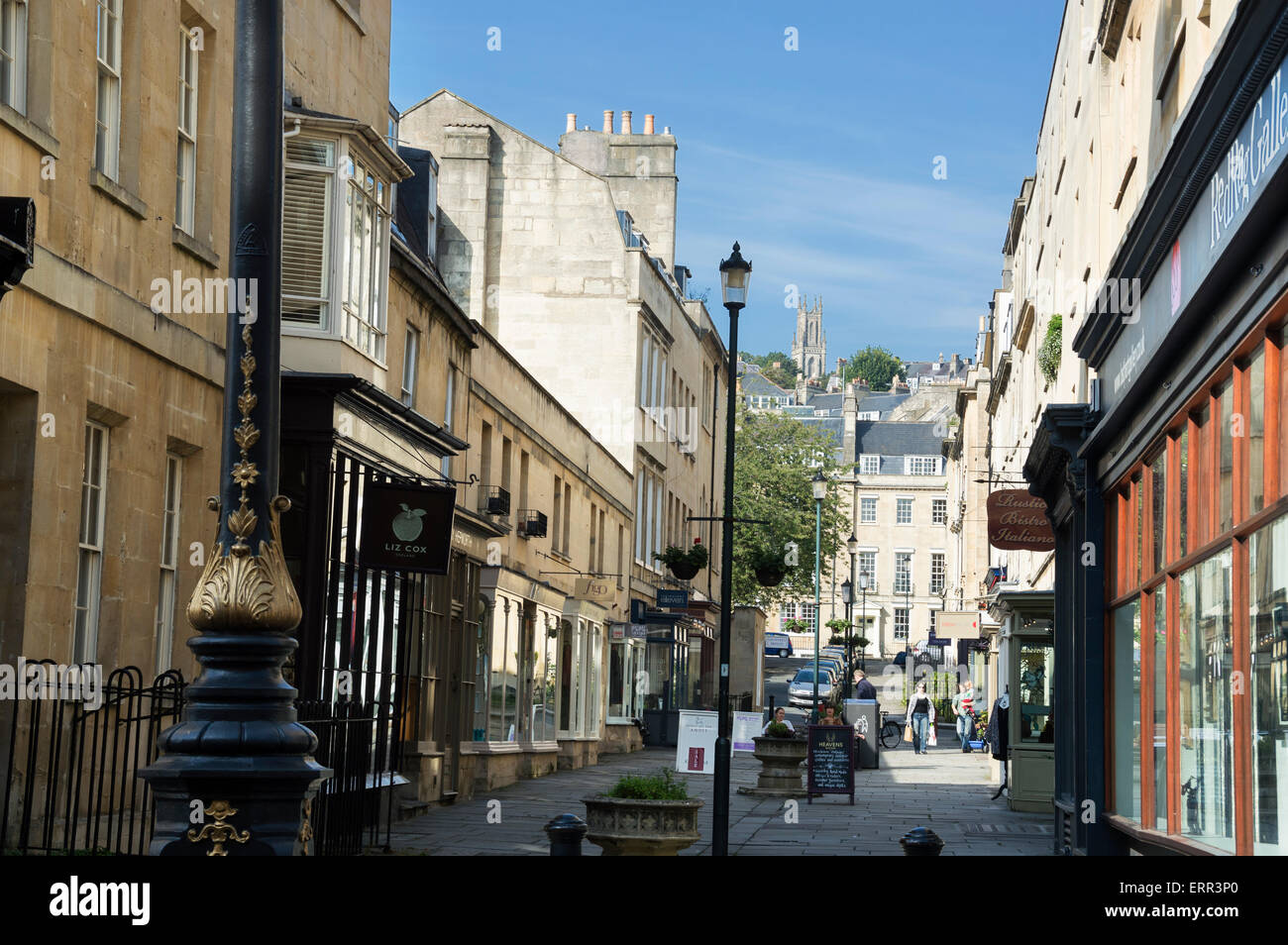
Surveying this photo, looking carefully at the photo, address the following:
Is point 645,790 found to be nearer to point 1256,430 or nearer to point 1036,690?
point 1256,430

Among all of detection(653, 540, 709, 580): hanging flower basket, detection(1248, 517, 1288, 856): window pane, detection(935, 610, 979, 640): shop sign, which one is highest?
detection(653, 540, 709, 580): hanging flower basket

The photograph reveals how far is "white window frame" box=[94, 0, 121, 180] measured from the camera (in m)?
13.3

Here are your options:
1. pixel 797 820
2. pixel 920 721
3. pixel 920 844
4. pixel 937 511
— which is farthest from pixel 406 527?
pixel 937 511

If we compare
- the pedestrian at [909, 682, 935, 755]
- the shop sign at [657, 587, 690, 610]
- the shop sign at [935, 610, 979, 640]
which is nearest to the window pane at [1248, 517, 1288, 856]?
the shop sign at [657, 587, 690, 610]

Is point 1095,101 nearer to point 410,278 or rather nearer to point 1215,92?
point 410,278

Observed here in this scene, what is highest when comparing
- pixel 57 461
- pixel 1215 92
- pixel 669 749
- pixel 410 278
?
pixel 410 278

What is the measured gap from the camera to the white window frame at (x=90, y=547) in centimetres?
1288

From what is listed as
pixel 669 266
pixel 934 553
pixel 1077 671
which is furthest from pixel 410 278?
pixel 934 553

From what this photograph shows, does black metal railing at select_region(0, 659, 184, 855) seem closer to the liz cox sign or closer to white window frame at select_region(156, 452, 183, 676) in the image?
white window frame at select_region(156, 452, 183, 676)

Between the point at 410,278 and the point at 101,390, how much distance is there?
818cm

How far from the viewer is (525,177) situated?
130 feet

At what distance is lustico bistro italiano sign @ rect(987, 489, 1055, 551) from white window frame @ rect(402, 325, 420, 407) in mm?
7591

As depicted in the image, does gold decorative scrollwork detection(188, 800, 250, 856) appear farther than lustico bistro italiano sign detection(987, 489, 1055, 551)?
No

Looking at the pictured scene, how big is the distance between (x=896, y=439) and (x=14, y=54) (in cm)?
12257
